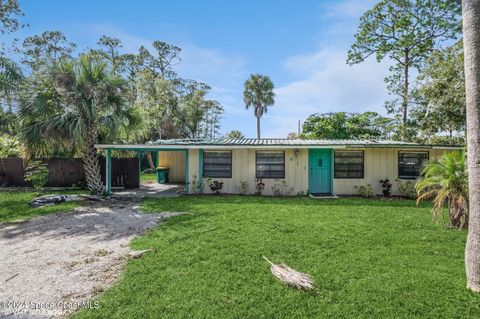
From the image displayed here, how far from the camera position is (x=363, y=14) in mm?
18734

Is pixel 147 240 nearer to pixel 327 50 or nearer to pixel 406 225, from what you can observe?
pixel 406 225

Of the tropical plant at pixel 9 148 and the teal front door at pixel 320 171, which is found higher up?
the tropical plant at pixel 9 148

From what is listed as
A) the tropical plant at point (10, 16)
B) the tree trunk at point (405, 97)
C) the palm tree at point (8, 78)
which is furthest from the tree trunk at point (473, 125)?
the tropical plant at point (10, 16)

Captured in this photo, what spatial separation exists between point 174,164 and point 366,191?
1063 cm

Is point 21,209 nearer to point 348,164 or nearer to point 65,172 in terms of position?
point 65,172

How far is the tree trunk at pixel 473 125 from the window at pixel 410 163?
8.82m

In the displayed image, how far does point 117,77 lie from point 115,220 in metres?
5.80

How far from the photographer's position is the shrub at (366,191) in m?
10.7

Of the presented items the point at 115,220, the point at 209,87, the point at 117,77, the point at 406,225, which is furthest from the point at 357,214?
the point at 209,87

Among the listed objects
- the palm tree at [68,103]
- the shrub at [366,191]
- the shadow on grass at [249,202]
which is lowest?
the shadow on grass at [249,202]

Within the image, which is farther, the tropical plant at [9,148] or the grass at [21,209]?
the tropical plant at [9,148]

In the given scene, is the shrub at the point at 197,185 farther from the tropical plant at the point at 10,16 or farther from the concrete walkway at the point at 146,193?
the tropical plant at the point at 10,16

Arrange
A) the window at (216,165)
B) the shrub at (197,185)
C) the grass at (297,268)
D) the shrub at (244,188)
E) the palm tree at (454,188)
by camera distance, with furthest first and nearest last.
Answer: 1. the window at (216,165)
2. the shrub at (197,185)
3. the shrub at (244,188)
4. the palm tree at (454,188)
5. the grass at (297,268)

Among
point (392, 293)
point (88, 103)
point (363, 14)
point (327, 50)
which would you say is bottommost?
point (392, 293)
